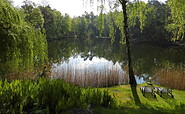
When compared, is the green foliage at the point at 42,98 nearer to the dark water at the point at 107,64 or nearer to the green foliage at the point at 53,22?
the dark water at the point at 107,64

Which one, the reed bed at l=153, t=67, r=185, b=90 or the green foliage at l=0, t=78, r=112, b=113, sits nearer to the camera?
the green foliage at l=0, t=78, r=112, b=113

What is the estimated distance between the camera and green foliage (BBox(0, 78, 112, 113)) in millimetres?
2887

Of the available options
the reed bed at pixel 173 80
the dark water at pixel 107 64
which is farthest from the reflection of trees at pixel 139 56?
the reed bed at pixel 173 80

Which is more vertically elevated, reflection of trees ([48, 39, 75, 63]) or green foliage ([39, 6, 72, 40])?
green foliage ([39, 6, 72, 40])

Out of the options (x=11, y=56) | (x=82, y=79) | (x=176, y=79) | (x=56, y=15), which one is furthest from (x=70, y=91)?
(x=56, y=15)

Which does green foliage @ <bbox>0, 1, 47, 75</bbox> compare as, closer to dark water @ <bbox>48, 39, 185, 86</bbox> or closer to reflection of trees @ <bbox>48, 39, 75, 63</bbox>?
dark water @ <bbox>48, 39, 185, 86</bbox>

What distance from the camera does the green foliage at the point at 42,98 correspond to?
2887 millimetres

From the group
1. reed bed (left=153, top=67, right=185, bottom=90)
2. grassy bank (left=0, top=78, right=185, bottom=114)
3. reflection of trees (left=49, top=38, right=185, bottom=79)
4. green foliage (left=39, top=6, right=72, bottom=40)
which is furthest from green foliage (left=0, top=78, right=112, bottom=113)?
green foliage (left=39, top=6, right=72, bottom=40)

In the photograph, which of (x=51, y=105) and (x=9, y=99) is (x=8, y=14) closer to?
(x=9, y=99)

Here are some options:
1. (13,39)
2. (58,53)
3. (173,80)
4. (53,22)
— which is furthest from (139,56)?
(53,22)

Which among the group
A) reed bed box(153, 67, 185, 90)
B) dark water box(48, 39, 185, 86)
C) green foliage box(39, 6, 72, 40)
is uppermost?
green foliage box(39, 6, 72, 40)

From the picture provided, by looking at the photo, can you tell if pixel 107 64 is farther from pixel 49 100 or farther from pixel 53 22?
pixel 53 22

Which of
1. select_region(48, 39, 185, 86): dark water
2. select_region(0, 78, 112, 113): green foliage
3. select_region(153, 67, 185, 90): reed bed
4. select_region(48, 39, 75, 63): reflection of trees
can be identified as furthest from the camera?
select_region(48, 39, 75, 63): reflection of trees

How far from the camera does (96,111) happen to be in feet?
11.5
